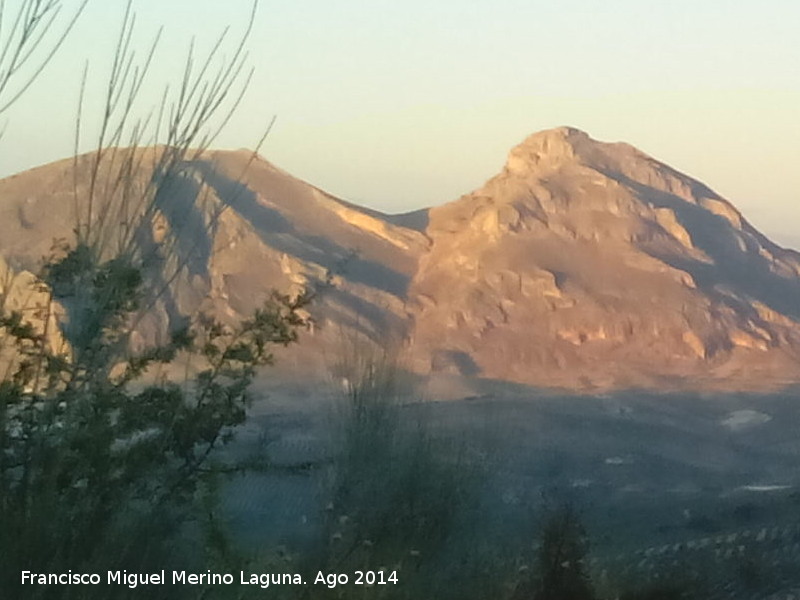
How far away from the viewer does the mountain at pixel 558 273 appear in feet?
133

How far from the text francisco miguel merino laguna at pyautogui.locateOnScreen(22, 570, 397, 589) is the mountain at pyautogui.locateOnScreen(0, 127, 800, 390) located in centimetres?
2059

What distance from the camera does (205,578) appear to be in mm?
8586

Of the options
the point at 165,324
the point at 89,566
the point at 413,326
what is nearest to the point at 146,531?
the point at 89,566

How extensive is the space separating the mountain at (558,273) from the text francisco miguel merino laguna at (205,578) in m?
20.6

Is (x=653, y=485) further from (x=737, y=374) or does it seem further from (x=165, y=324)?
(x=165, y=324)

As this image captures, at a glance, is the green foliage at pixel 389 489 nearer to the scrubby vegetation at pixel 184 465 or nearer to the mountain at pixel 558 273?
the scrubby vegetation at pixel 184 465

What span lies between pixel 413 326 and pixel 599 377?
17.8 ft

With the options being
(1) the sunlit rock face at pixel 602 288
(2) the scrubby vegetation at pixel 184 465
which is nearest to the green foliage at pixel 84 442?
(2) the scrubby vegetation at pixel 184 465

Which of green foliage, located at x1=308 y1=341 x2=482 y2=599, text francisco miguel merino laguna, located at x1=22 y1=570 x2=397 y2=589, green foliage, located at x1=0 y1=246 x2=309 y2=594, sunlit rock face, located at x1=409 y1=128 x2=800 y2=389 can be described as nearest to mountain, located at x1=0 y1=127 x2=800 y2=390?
sunlit rock face, located at x1=409 y1=128 x2=800 y2=389

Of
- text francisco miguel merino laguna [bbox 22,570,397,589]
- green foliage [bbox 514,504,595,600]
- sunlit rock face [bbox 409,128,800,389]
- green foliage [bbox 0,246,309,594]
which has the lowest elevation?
green foliage [bbox 514,504,595,600]

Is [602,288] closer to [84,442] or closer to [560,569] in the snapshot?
[560,569]

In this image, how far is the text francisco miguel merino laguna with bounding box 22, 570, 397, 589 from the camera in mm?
6445

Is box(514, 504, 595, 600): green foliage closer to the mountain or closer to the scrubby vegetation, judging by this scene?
the scrubby vegetation

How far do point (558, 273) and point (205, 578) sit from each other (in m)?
38.8
